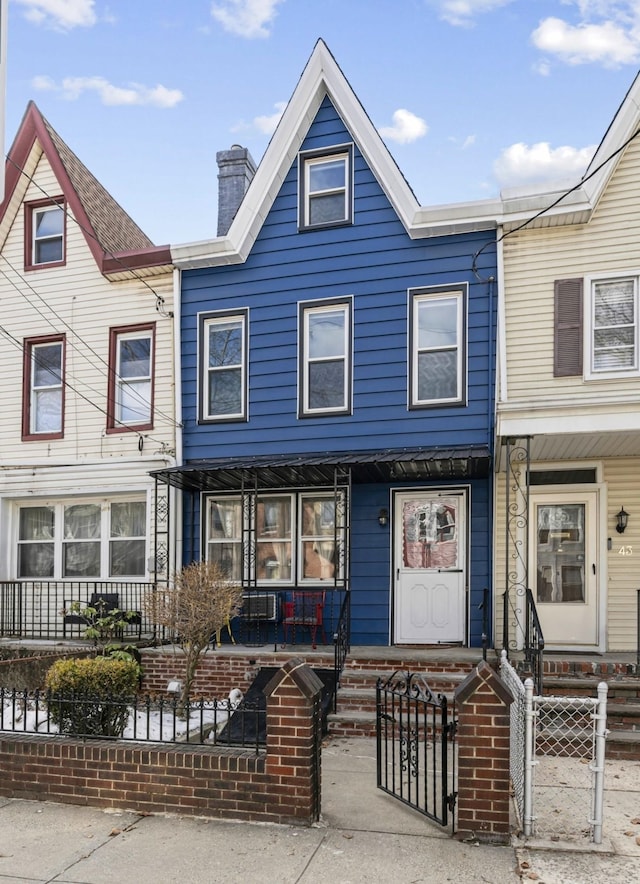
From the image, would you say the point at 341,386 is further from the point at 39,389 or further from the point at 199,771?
the point at 199,771

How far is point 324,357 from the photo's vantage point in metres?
11.9

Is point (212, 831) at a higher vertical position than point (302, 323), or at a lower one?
lower

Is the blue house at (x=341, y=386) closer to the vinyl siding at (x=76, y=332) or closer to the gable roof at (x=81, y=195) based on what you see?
the vinyl siding at (x=76, y=332)

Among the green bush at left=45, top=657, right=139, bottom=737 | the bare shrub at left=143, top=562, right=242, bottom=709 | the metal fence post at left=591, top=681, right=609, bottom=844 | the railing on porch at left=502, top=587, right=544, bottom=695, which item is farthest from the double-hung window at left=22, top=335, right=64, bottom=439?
the metal fence post at left=591, top=681, right=609, bottom=844

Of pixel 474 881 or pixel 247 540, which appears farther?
pixel 247 540

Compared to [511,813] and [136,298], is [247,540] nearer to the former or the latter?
[136,298]

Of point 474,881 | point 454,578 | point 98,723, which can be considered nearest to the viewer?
point 474,881

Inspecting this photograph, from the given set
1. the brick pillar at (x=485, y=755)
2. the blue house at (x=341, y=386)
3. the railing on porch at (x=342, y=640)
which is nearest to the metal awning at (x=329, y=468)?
the blue house at (x=341, y=386)

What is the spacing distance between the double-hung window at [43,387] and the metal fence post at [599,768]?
10.5 m

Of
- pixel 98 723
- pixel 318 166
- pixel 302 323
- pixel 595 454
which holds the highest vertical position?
pixel 318 166

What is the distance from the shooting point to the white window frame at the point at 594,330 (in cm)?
1041

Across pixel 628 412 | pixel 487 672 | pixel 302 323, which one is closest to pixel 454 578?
pixel 628 412

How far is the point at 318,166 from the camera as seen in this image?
480 inches

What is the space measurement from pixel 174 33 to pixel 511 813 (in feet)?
32.3
